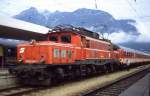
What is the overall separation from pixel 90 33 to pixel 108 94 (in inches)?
449

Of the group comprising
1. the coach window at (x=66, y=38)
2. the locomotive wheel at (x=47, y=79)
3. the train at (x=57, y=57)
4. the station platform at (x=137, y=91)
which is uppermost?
the coach window at (x=66, y=38)

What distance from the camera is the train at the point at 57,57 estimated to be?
18859 mm

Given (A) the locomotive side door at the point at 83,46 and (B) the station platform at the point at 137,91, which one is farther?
(A) the locomotive side door at the point at 83,46

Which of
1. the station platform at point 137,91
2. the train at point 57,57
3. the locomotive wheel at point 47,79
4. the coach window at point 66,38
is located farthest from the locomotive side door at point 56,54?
the station platform at point 137,91

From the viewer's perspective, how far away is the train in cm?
1886

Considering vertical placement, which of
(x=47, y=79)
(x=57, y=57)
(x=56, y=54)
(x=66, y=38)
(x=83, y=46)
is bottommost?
(x=47, y=79)

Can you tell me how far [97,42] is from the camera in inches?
1088

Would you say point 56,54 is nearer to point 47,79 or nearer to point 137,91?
point 47,79

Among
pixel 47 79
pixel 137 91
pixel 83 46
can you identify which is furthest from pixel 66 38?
pixel 137 91

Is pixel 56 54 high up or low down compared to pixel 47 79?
up

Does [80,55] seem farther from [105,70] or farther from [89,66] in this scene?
[105,70]

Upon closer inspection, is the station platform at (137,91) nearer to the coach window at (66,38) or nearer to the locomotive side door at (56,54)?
the locomotive side door at (56,54)

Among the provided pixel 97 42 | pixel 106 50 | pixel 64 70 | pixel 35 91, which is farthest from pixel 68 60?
pixel 106 50

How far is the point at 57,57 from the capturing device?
1977 centimetres
